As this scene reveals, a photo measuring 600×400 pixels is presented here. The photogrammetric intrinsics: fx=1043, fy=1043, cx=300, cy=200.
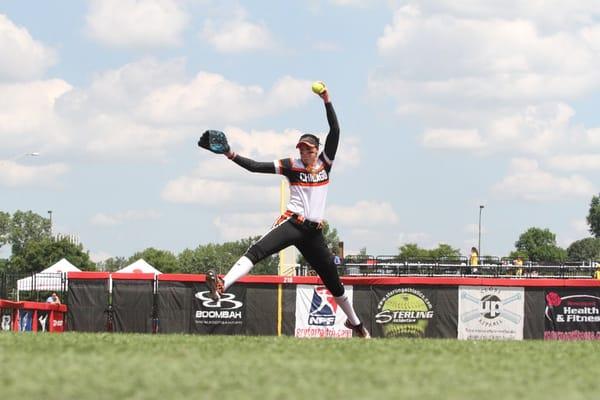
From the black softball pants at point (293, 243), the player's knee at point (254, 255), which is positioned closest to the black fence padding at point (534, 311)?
the black softball pants at point (293, 243)

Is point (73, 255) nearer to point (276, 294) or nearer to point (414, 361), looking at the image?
point (276, 294)

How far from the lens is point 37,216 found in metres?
198

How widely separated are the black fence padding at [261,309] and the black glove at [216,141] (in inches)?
479

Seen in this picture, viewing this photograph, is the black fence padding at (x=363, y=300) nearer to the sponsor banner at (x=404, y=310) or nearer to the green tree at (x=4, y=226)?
the sponsor banner at (x=404, y=310)

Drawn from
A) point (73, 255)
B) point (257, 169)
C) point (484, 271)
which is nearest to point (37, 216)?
point (73, 255)

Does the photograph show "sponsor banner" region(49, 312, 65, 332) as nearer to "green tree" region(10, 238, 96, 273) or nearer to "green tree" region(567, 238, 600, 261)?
"green tree" region(10, 238, 96, 273)

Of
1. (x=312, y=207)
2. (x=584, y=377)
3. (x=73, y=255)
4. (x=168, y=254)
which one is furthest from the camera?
(x=168, y=254)

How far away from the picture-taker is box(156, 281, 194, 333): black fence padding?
77.4 ft

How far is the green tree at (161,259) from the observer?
174 m

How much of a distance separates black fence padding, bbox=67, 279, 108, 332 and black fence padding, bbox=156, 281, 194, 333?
127 cm

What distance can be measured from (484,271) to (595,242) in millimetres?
160010

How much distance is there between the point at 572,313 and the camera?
2314 cm

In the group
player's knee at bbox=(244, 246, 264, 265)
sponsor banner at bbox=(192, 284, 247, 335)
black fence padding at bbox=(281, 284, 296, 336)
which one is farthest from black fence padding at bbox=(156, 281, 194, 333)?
player's knee at bbox=(244, 246, 264, 265)

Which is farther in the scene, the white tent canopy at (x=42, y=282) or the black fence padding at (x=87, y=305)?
the white tent canopy at (x=42, y=282)
